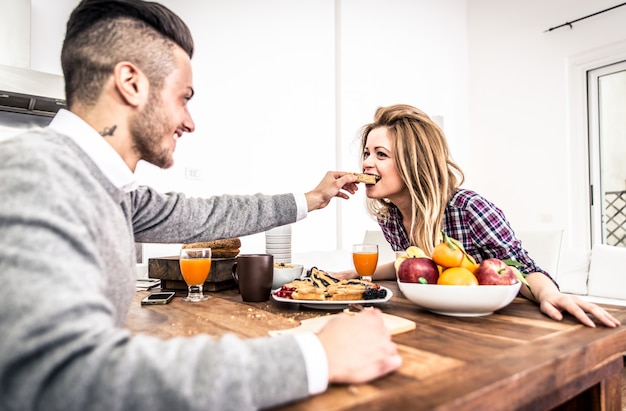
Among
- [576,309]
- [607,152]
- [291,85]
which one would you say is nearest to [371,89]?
[291,85]

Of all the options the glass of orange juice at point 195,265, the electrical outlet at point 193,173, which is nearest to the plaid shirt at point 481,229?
the glass of orange juice at point 195,265

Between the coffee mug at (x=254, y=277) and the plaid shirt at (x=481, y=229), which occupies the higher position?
the plaid shirt at (x=481, y=229)

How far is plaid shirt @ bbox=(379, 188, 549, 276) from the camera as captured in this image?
4.83 ft

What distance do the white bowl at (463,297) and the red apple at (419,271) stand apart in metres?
0.03

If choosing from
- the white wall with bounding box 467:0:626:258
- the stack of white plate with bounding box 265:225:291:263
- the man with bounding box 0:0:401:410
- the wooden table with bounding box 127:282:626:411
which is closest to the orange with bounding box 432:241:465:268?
the wooden table with bounding box 127:282:626:411

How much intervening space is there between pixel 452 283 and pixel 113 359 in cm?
70

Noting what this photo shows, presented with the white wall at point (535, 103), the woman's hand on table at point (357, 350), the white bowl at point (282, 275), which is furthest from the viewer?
the white wall at point (535, 103)

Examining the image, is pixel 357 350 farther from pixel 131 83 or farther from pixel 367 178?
pixel 367 178

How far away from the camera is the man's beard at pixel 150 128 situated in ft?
2.74

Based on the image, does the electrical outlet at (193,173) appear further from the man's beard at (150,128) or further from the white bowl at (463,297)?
the white bowl at (463,297)

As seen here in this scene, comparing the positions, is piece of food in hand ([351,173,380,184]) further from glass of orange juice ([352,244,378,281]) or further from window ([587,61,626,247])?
window ([587,61,626,247])

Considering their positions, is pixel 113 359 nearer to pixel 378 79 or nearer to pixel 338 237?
pixel 338 237

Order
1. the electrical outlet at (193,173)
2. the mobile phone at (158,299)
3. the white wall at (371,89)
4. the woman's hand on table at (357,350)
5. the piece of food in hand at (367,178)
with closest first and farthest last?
the woman's hand on table at (357,350) < the mobile phone at (158,299) < the piece of food in hand at (367,178) < the electrical outlet at (193,173) < the white wall at (371,89)

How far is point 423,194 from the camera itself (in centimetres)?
176
